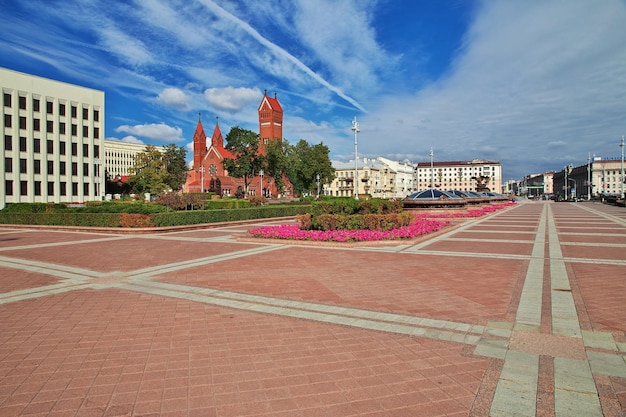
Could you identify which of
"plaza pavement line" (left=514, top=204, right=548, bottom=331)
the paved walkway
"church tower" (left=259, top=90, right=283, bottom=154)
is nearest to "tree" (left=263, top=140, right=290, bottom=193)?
"church tower" (left=259, top=90, right=283, bottom=154)

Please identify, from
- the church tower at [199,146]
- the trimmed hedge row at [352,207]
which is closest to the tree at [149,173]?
the church tower at [199,146]

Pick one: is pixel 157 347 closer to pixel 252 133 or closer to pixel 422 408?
pixel 422 408

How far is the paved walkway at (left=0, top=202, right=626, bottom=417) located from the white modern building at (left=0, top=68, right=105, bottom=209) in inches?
1679

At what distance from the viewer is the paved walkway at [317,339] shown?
3.31m

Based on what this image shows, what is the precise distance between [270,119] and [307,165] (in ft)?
53.8

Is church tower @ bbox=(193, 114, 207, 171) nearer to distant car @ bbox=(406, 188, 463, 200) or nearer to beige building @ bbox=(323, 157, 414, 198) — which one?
beige building @ bbox=(323, 157, 414, 198)

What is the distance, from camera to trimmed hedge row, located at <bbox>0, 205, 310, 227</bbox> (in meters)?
18.5

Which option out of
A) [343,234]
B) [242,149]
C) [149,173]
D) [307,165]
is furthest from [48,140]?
[343,234]

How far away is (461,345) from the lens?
14.5 ft

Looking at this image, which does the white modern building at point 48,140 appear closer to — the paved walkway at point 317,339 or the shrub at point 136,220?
the shrub at point 136,220

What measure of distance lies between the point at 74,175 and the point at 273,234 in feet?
146

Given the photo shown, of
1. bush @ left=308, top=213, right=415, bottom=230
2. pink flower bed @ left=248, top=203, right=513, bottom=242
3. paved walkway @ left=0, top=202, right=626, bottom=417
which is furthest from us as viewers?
bush @ left=308, top=213, right=415, bottom=230

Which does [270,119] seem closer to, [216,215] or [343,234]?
[216,215]

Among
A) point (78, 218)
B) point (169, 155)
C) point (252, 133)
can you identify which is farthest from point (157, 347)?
point (169, 155)
